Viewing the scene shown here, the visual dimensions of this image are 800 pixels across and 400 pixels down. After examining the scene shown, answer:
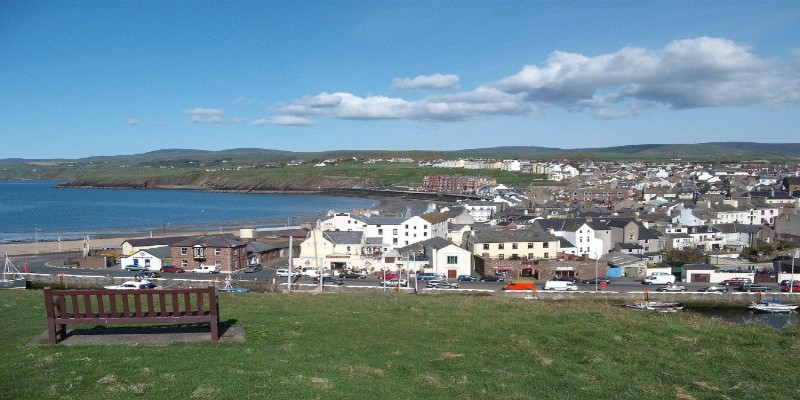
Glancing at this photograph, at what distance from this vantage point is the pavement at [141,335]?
37.7 ft

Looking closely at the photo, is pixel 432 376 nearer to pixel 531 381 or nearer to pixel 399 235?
pixel 531 381

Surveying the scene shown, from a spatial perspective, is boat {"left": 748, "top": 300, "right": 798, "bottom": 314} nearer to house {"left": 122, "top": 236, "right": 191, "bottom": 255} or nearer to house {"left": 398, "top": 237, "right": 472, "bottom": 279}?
house {"left": 398, "top": 237, "right": 472, "bottom": 279}

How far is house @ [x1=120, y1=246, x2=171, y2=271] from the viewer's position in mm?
48750

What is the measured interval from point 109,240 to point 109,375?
230 ft

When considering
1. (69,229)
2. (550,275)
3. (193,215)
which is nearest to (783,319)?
(550,275)

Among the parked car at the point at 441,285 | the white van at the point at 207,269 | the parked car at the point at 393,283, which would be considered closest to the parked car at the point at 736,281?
the parked car at the point at 441,285

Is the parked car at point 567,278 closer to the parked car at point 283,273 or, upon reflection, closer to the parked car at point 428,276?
the parked car at point 428,276

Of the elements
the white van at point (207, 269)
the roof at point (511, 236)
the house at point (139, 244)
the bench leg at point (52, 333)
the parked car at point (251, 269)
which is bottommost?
the parked car at point (251, 269)

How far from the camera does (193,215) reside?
373 ft

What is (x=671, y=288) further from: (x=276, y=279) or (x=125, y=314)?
(x=125, y=314)

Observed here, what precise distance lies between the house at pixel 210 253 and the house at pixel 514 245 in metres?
19.1

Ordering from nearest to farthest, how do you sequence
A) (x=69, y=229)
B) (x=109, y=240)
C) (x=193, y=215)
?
(x=109, y=240), (x=69, y=229), (x=193, y=215)

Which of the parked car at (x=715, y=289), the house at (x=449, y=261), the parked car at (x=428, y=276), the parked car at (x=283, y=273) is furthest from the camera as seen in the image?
the house at (x=449, y=261)

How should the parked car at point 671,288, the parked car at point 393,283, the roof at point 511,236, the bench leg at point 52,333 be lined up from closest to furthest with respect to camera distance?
the bench leg at point 52,333, the parked car at point 393,283, the parked car at point 671,288, the roof at point 511,236
